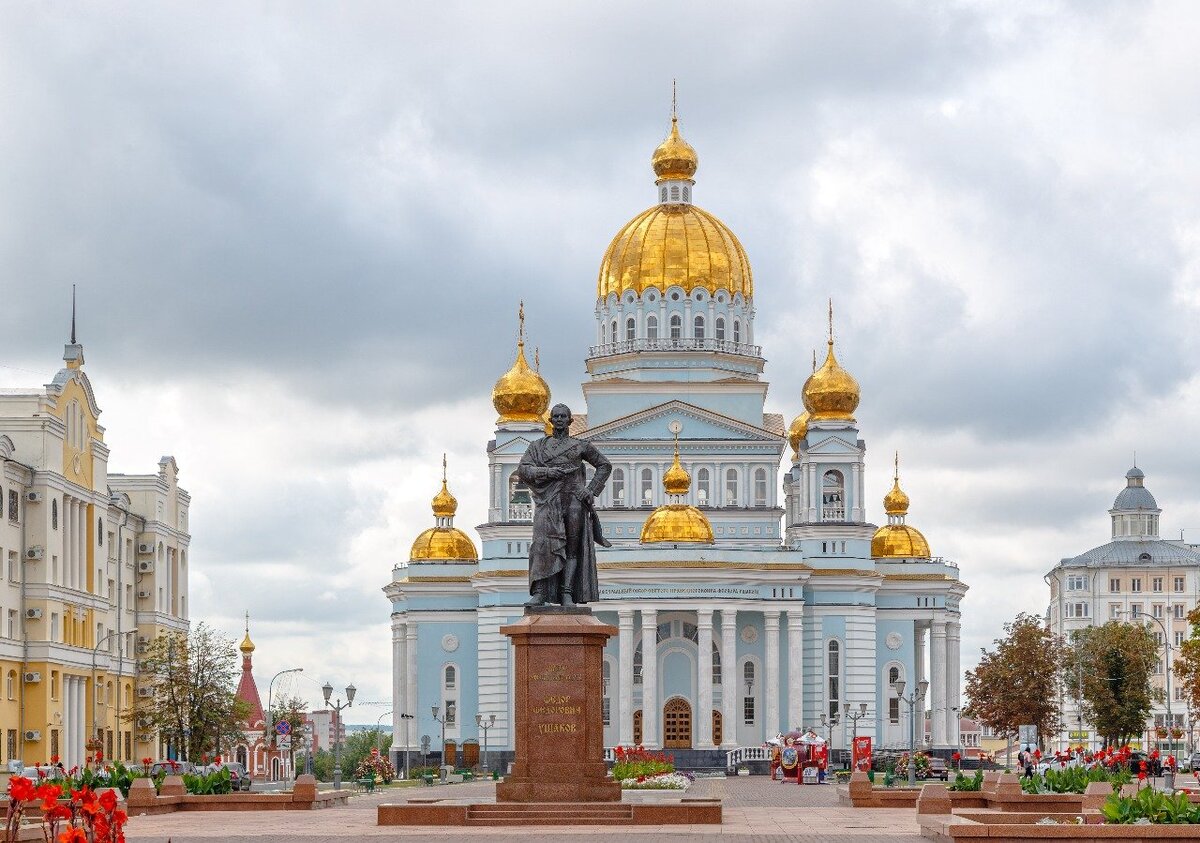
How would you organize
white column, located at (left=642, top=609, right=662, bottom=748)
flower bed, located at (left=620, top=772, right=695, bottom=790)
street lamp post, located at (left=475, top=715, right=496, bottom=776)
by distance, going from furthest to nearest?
white column, located at (left=642, top=609, right=662, bottom=748) < street lamp post, located at (left=475, top=715, right=496, bottom=776) < flower bed, located at (left=620, top=772, right=695, bottom=790)

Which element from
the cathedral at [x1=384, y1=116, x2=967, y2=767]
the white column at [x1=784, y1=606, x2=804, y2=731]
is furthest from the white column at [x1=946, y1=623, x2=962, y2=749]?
the white column at [x1=784, y1=606, x2=804, y2=731]

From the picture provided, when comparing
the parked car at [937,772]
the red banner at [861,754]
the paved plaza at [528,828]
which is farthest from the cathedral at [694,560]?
the paved plaza at [528,828]

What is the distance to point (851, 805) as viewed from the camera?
46.3 meters

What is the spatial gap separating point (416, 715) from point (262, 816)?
62.0 m

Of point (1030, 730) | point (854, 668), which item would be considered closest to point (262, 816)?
point (1030, 730)

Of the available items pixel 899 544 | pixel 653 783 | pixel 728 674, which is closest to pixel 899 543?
pixel 899 544

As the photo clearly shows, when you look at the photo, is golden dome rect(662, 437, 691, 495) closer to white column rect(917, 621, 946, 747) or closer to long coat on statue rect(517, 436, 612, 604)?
white column rect(917, 621, 946, 747)

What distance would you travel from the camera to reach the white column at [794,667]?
3738 inches

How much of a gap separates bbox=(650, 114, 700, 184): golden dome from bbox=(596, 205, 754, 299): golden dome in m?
1.90

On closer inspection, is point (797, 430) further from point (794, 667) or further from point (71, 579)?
point (71, 579)

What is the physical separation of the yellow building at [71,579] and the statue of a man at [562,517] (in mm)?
35278

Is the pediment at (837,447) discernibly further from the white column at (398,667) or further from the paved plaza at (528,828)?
the paved plaza at (528,828)

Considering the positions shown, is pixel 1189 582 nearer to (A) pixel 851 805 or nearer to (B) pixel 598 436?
(B) pixel 598 436

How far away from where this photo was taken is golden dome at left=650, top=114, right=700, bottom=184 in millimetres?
105188
